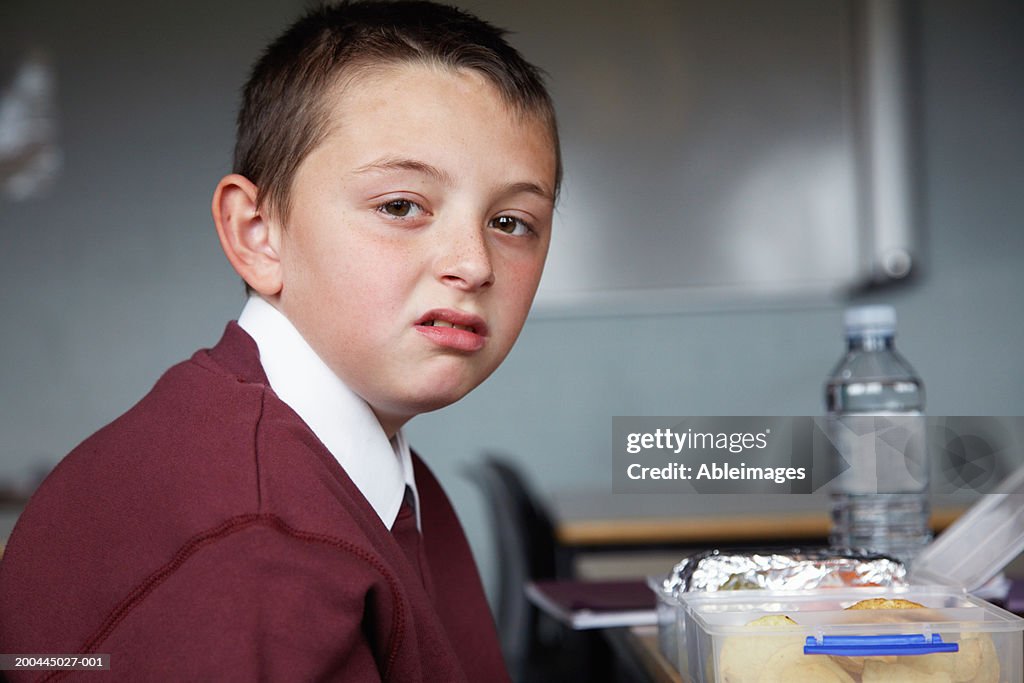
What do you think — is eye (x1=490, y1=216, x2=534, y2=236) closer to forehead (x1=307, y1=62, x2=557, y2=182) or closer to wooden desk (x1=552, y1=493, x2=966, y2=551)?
forehead (x1=307, y1=62, x2=557, y2=182)

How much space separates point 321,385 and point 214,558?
0.20 m

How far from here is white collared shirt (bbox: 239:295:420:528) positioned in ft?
2.24

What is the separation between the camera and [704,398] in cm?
306

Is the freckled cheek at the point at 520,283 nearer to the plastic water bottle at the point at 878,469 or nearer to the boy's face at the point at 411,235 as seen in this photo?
the boy's face at the point at 411,235

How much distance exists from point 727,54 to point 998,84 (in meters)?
0.78

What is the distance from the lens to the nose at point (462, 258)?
65 cm

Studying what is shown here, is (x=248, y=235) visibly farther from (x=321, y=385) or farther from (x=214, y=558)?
(x=214, y=558)

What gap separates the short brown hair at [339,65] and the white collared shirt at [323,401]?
0.08m

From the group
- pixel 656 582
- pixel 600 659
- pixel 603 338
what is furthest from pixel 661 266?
pixel 656 582

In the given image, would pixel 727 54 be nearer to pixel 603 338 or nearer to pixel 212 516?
pixel 603 338

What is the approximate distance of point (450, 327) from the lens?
66 cm

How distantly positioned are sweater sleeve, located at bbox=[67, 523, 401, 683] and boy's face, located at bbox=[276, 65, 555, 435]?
0.56 ft

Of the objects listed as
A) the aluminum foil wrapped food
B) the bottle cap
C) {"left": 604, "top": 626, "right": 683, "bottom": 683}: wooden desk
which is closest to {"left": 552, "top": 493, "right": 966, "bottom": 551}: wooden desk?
the bottle cap

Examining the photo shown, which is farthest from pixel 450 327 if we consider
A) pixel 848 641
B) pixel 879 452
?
pixel 879 452
